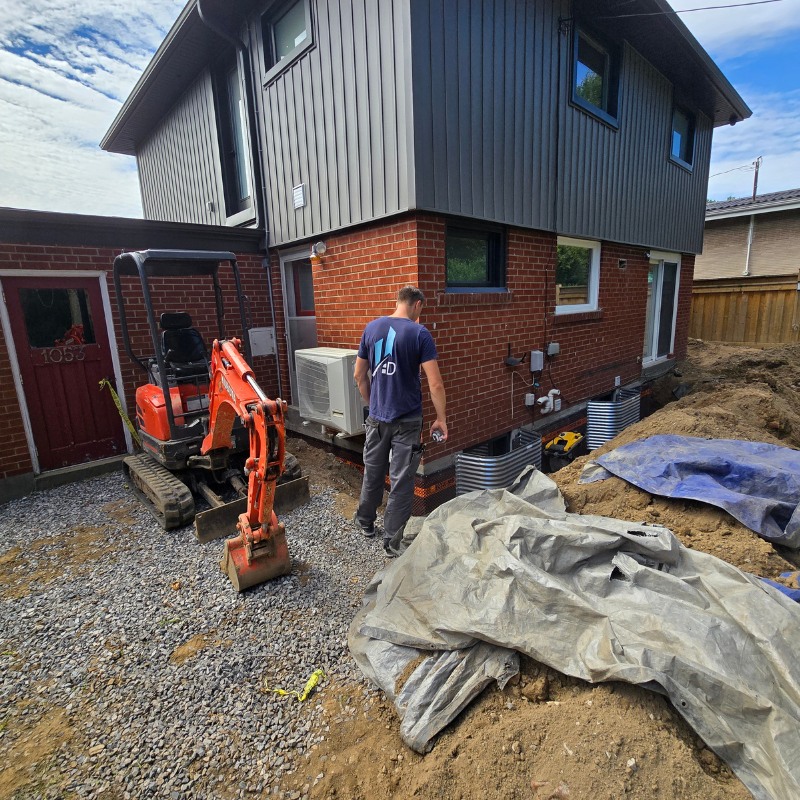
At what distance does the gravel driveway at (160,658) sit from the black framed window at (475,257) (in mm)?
2906

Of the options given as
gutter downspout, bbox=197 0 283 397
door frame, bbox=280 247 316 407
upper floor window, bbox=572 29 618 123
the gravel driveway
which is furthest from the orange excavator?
upper floor window, bbox=572 29 618 123

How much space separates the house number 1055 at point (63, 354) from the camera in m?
4.86

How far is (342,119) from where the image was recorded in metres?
4.48

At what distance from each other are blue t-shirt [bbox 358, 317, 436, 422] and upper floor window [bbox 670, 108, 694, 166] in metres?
8.00

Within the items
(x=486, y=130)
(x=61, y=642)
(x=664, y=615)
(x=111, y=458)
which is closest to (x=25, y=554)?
(x=61, y=642)

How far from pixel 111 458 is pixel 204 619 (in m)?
3.47

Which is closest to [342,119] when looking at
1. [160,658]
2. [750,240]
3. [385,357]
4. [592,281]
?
[385,357]

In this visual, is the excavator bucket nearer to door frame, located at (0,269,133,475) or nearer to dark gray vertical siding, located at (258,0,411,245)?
dark gray vertical siding, located at (258,0,411,245)

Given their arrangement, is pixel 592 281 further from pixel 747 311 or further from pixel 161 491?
pixel 747 311

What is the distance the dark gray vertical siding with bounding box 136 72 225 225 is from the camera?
688cm

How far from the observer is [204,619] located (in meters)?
2.82

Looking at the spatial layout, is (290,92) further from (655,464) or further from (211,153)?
(655,464)

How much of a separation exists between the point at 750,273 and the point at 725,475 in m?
16.8

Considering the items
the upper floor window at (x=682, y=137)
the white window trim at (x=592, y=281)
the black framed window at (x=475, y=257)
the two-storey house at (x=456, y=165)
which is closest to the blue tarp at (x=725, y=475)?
the two-storey house at (x=456, y=165)
